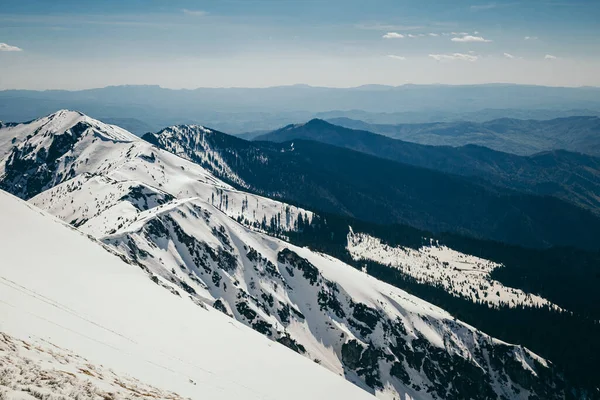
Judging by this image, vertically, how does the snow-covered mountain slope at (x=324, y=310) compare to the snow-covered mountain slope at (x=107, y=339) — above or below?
below

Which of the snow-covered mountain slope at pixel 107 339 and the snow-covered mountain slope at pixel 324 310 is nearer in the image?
the snow-covered mountain slope at pixel 107 339

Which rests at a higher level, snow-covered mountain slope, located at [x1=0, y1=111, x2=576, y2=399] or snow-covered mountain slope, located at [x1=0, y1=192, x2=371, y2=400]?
snow-covered mountain slope, located at [x1=0, y1=192, x2=371, y2=400]

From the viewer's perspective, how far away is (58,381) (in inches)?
861

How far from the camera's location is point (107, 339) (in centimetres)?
3741

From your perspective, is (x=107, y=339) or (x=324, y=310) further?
(x=324, y=310)

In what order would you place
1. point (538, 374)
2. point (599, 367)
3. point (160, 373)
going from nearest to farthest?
point (160, 373) < point (538, 374) < point (599, 367)

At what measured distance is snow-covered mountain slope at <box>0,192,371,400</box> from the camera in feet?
82.7

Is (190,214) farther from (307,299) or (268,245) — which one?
(307,299)

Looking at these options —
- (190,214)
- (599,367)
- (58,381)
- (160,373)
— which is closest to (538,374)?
(599,367)

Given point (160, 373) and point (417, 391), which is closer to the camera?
point (160, 373)

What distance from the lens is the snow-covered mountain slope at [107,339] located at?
2520cm

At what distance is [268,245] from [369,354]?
58893mm

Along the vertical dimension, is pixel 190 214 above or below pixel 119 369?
below

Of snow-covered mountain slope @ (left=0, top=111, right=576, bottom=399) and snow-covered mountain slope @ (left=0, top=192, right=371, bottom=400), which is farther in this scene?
snow-covered mountain slope @ (left=0, top=111, right=576, bottom=399)
